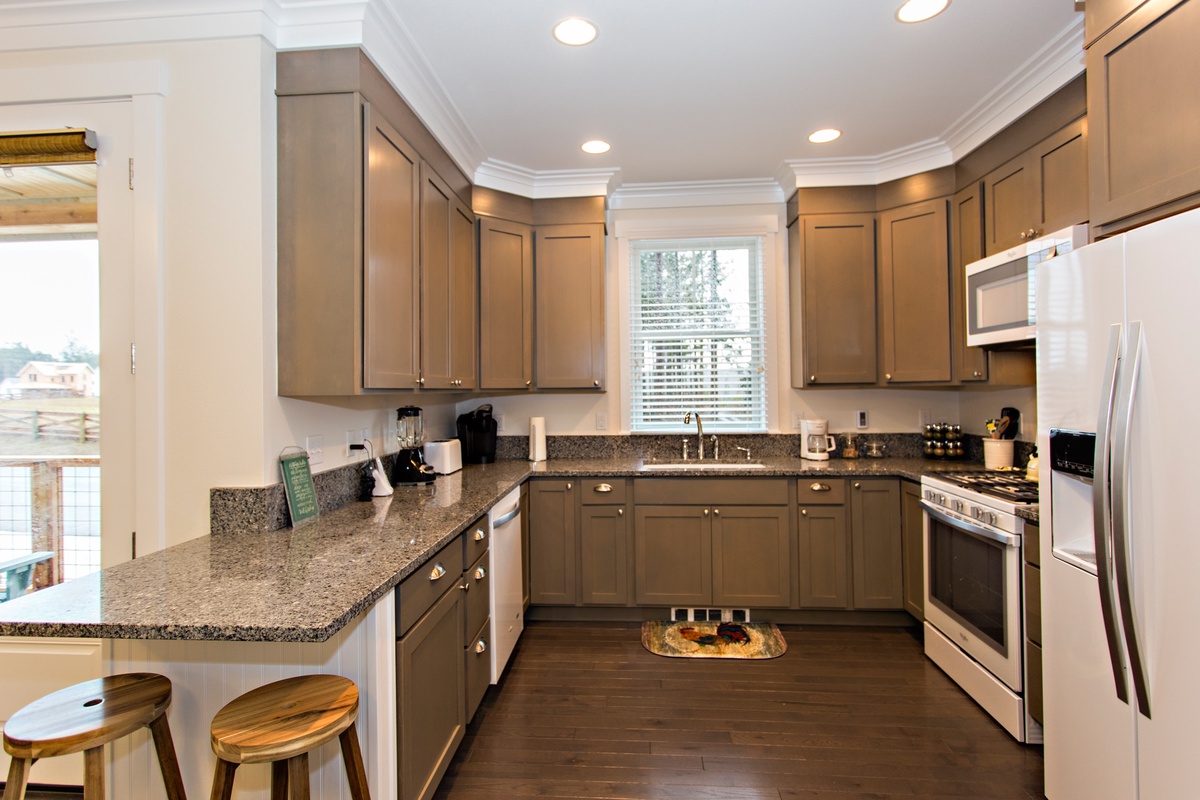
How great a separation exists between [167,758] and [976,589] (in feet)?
9.33

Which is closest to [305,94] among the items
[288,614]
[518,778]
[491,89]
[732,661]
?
[491,89]

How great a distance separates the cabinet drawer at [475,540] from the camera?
214cm

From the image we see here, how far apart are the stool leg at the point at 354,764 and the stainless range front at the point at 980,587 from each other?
7.51 feet

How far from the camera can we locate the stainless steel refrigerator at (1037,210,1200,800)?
1271 millimetres

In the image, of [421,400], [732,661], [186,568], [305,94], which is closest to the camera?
[186,568]

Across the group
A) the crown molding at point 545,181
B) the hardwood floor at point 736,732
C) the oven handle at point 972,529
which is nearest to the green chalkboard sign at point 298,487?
the hardwood floor at point 736,732

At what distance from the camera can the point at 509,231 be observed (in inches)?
141

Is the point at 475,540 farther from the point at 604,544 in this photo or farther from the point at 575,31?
the point at 575,31

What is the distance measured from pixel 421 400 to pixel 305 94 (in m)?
1.70

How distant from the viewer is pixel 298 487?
2.05 meters

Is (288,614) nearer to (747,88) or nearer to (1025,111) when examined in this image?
(747,88)

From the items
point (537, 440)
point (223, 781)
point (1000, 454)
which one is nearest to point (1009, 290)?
point (1000, 454)

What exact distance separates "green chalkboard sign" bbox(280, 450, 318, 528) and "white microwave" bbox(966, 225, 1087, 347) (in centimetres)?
279

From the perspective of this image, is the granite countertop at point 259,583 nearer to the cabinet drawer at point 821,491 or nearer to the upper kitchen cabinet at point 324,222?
the upper kitchen cabinet at point 324,222
